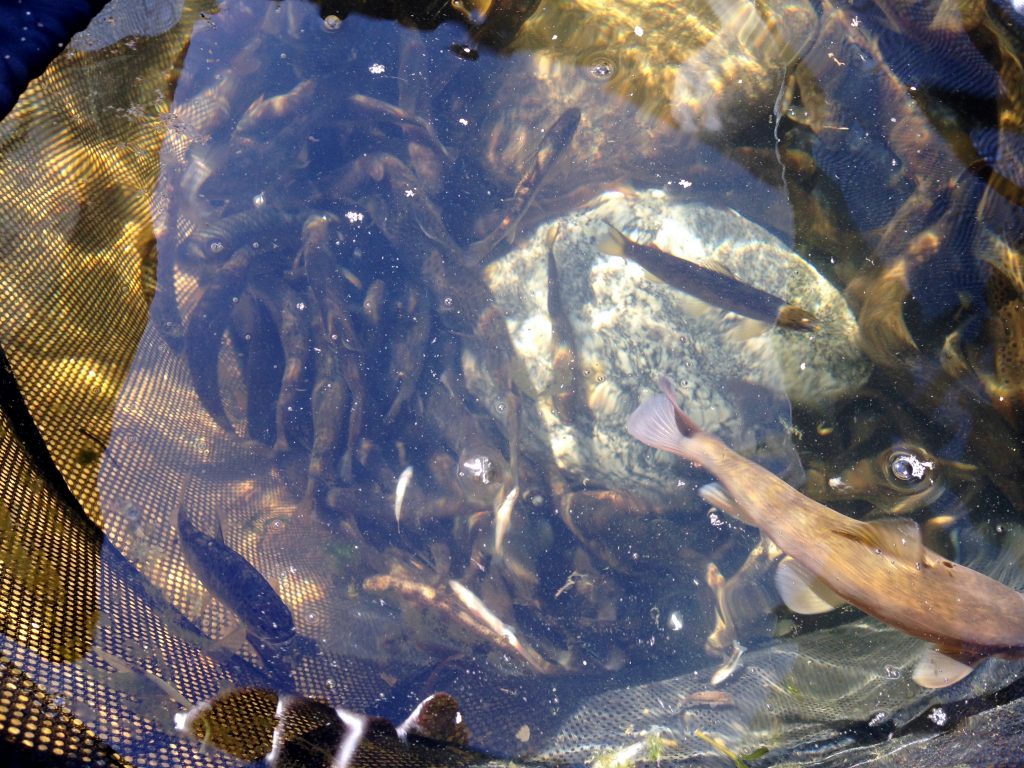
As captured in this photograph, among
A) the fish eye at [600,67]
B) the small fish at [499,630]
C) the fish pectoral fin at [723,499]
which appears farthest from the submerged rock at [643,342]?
the small fish at [499,630]

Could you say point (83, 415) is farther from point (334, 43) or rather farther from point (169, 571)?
point (334, 43)

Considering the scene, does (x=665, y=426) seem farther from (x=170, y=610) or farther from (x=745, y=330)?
(x=170, y=610)

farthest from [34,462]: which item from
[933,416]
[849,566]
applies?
[933,416]

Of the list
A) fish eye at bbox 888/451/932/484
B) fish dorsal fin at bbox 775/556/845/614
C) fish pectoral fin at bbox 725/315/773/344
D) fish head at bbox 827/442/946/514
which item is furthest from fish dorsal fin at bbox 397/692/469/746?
fish pectoral fin at bbox 725/315/773/344

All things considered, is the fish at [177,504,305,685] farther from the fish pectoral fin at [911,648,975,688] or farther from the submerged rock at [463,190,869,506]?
the fish pectoral fin at [911,648,975,688]

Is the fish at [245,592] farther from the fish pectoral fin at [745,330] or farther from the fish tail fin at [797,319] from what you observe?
the fish tail fin at [797,319]

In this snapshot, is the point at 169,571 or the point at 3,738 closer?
the point at 3,738
